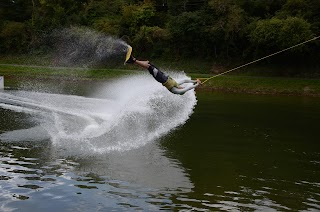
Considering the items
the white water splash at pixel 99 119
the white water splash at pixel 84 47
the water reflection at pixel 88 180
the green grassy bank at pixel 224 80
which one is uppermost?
the white water splash at pixel 84 47

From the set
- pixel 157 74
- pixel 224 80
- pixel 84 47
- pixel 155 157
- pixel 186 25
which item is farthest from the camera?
pixel 84 47

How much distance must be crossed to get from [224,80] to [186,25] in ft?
39.9

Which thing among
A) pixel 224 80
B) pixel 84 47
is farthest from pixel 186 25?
pixel 84 47

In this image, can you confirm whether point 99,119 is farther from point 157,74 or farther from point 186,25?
point 186,25

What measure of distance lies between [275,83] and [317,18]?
31.8 ft

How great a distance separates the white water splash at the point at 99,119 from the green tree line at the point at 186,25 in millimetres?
22373

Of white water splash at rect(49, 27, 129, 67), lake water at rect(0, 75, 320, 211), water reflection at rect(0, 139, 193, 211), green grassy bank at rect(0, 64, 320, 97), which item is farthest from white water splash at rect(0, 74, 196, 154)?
white water splash at rect(49, 27, 129, 67)

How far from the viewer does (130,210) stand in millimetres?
10500

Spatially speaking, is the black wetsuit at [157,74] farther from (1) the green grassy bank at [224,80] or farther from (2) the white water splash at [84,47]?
(2) the white water splash at [84,47]

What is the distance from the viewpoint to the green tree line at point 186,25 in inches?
1780

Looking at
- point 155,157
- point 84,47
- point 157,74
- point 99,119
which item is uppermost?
point 84,47

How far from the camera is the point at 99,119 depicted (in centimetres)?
2205

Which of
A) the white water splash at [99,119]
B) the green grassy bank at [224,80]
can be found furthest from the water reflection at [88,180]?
the green grassy bank at [224,80]

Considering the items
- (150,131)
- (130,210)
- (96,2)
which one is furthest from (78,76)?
(130,210)
